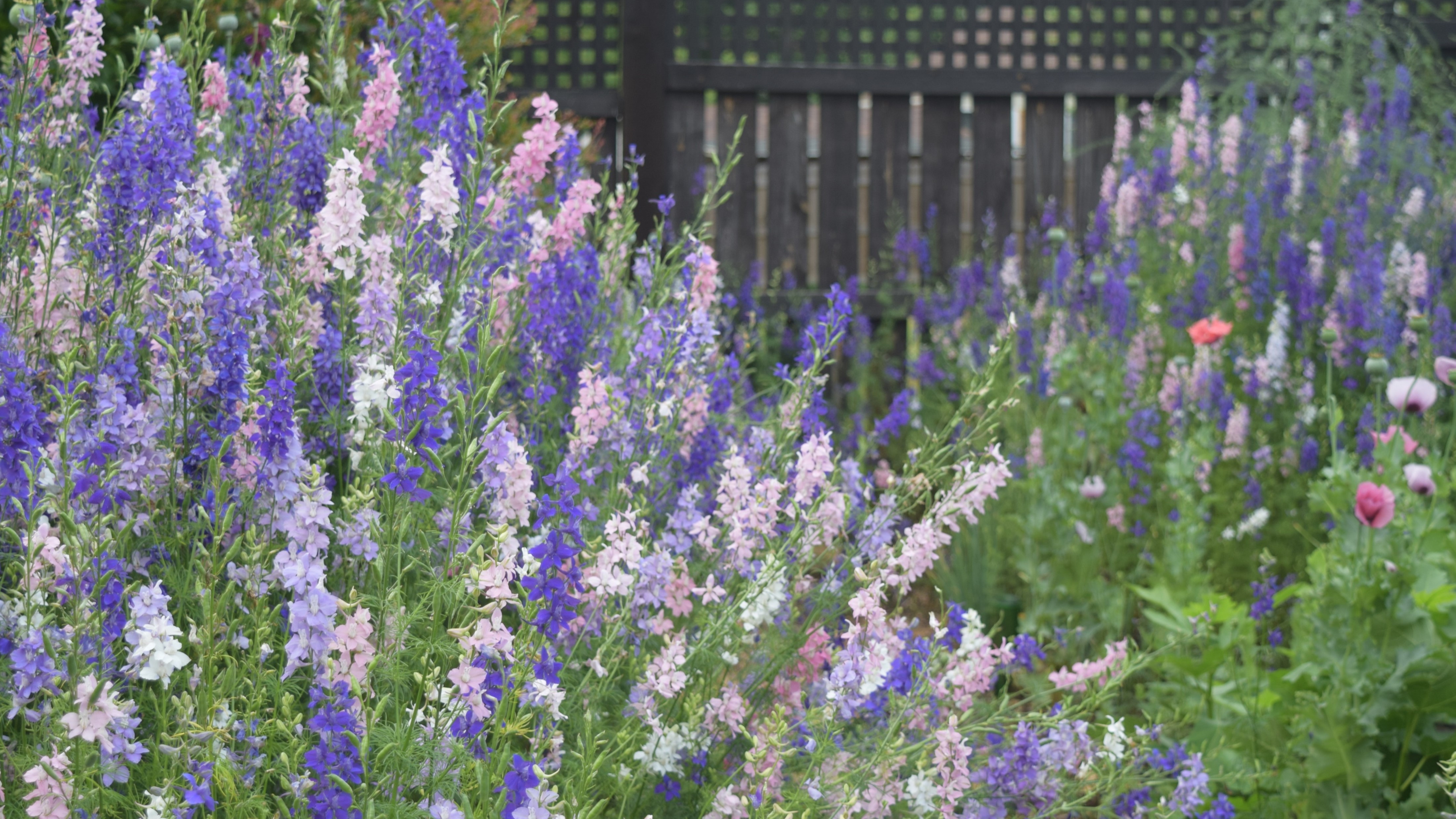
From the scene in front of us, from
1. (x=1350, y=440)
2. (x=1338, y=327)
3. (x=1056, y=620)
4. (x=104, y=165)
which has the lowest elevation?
(x=1056, y=620)

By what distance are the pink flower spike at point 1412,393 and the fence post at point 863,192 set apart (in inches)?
156

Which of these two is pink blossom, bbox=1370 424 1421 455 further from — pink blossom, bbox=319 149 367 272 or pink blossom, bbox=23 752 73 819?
pink blossom, bbox=23 752 73 819

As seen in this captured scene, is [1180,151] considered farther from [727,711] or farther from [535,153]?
[727,711]

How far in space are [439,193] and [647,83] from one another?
4752 mm

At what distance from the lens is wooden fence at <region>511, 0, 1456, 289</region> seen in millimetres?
6355

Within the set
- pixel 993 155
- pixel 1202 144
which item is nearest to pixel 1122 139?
pixel 1202 144

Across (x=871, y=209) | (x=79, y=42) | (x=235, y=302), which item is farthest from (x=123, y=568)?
(x=871, y=209)

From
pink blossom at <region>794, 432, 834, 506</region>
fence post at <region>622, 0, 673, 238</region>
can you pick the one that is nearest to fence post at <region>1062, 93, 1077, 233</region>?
fence post at <region>622, 0, 673, 238</region>

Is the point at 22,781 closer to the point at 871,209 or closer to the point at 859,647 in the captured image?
the point at 859,647

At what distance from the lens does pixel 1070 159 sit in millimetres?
6609

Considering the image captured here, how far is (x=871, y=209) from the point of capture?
6.53 meters

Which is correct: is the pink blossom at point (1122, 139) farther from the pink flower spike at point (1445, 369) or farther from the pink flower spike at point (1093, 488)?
the pink flower spike at point (1445, 369)

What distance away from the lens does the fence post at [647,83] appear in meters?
6.14

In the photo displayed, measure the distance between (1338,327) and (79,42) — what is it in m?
3.30
